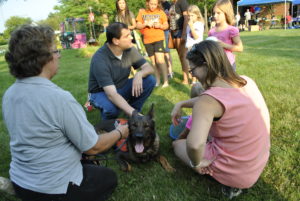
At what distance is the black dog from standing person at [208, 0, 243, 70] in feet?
5.93

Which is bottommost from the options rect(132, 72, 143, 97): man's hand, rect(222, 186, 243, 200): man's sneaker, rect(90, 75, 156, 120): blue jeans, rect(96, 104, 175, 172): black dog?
rect(222, 186, 243, 200): man's sneaker

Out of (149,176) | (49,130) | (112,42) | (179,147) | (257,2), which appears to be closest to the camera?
(49,130)

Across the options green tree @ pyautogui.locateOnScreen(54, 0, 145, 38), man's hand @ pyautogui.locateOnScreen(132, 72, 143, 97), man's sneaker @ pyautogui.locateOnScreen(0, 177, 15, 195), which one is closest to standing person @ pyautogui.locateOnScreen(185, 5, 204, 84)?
man's hand @ pyautogui.locateOnScreen(132, 72, 143, 97)

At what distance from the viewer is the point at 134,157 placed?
3168 millimetres

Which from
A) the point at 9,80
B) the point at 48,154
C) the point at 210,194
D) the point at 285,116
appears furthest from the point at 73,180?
the point at 9,80

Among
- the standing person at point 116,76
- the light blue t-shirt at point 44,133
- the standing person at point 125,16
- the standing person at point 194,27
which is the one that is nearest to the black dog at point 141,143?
the standing person at point 116,76

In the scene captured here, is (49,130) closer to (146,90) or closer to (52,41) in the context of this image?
(52,41)

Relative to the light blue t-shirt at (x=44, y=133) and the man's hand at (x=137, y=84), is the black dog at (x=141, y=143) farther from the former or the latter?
the light blue t-shirt at (x=44, y=133)

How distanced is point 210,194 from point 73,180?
1.32 meters

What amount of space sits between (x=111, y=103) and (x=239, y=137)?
228 cm

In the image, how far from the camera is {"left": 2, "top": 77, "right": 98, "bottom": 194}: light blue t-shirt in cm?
175

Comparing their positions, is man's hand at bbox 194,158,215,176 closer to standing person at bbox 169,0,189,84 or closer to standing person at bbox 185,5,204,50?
standing person at bbox 185,5,204,50

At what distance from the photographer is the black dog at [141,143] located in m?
3.02

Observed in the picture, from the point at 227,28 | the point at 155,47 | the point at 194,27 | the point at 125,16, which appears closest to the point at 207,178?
the point at 227,28
